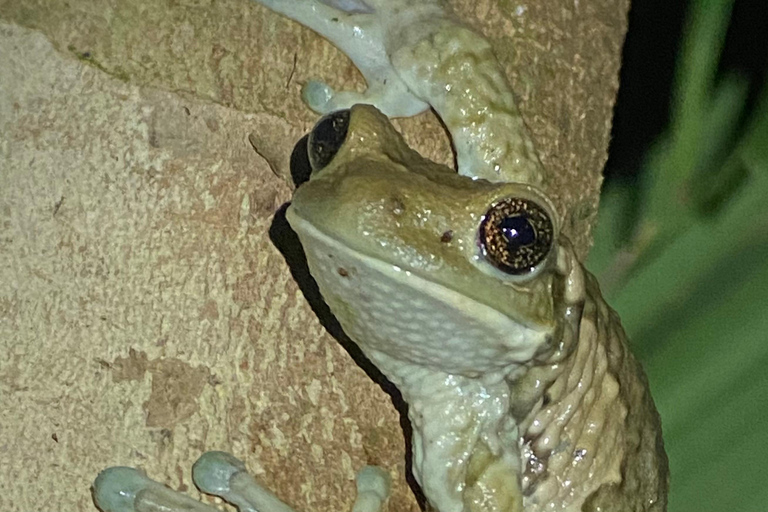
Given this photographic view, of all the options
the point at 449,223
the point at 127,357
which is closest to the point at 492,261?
the point at 449,223

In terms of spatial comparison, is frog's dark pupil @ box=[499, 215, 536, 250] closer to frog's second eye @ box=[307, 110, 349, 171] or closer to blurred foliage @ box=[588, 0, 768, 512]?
frog's second eye @ box=[307, 110, 349, 171]

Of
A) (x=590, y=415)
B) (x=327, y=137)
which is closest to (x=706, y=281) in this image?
(x=590, y=415)

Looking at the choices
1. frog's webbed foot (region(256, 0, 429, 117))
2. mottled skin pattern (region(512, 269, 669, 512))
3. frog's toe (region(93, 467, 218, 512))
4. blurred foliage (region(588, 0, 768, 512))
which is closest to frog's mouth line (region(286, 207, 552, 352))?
mottled skin pattern (region(512, 269, 669, 512))

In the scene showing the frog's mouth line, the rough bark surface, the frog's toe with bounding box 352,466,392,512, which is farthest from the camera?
the frog's toe with bounding box 352,466,392,512

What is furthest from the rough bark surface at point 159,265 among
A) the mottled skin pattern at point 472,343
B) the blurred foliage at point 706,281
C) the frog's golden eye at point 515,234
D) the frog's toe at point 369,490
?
the blurred foliage at point 706,281

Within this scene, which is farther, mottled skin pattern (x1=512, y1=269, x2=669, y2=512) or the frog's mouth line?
mottled skin pattern (x1=512, y1=269, x2=669, y2=512)

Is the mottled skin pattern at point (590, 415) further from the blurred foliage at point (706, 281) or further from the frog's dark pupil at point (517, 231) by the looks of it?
the blurred foliage at point (706, 281)
